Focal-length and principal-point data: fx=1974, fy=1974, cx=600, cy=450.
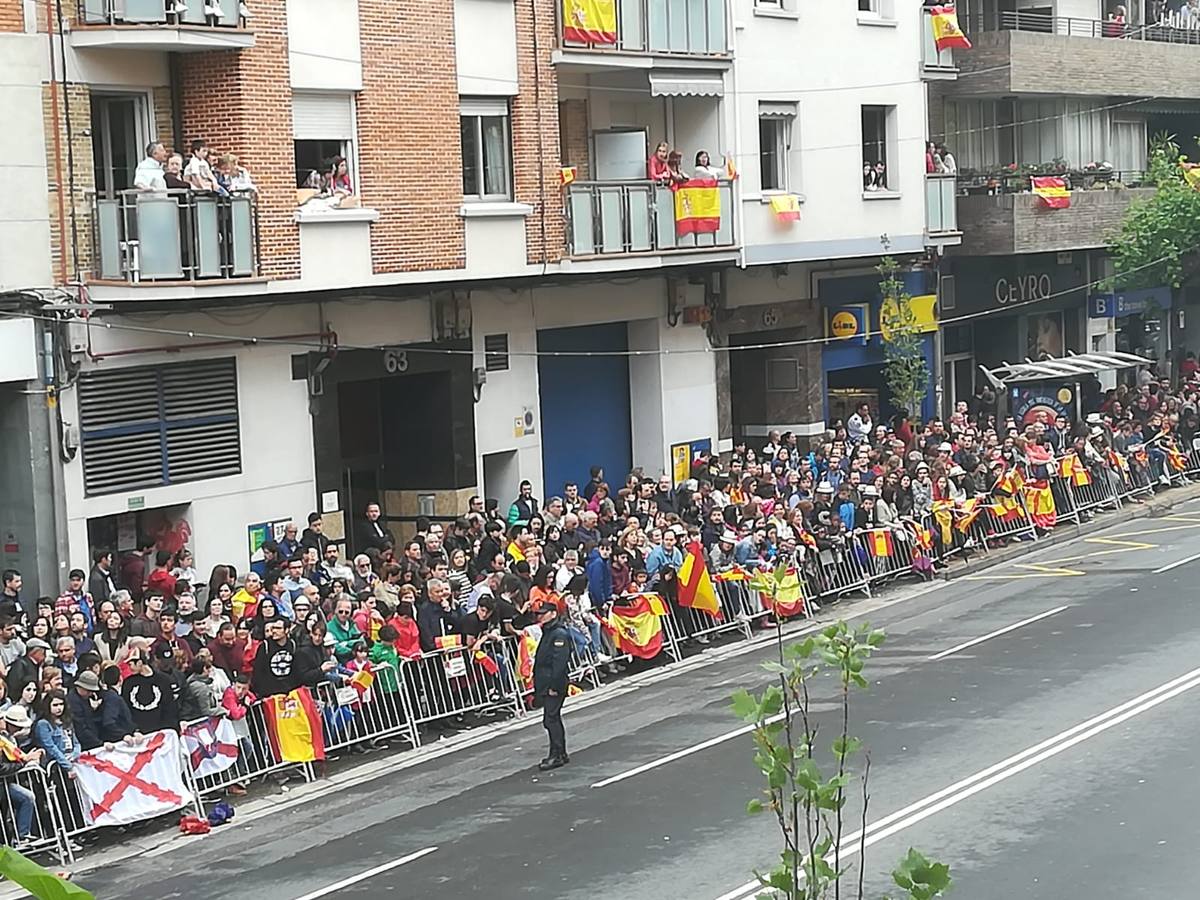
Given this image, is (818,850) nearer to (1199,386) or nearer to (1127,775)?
(1127,775)

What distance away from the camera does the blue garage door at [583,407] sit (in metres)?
29.2

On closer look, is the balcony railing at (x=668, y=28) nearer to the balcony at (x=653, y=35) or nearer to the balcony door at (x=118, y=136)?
the balcony at (x=653, y=35)

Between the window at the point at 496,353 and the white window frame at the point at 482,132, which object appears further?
the window at the point at 496,353

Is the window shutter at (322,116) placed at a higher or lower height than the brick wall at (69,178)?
higher

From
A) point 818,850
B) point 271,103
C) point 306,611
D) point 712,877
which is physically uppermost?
point 271,103

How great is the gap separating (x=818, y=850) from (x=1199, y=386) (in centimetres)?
3458

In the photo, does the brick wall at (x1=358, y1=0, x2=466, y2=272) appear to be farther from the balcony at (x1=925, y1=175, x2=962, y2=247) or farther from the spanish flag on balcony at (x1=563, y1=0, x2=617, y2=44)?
the balcony at (x1=925, y1=175, x2=962, y2=247)

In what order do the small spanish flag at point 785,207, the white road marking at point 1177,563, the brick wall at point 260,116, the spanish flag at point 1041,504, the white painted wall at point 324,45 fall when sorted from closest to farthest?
the brick wall at point 260,116 → the white painted wall at point 324,45 → the white road marking at point 1177,563 → the spanish flag at point 1041,504 → the small spanish flag at point 785,207

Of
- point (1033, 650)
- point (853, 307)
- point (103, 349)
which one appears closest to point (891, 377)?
point (853, 307)

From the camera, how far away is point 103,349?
817 inches

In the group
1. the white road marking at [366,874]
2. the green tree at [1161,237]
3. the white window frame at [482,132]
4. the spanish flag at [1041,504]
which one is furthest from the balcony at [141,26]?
the green tree at [1161,237]

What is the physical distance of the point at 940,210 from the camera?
3469cm

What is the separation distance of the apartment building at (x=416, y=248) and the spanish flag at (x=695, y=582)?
4.72m

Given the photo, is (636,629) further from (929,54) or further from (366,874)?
(929,54)
